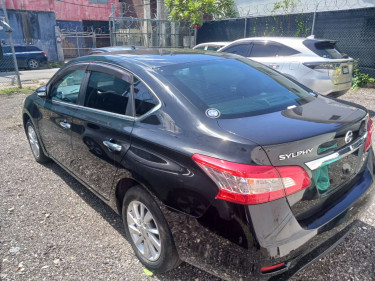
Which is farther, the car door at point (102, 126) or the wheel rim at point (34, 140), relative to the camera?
the wheel rim at point (34, 140)

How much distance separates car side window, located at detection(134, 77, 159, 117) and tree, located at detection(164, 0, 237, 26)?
1354cm

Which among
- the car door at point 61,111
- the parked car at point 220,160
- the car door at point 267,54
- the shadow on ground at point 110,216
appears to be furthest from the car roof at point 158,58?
the car door at point 267,54

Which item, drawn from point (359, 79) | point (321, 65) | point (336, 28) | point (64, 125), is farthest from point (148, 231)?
point (336, 28)

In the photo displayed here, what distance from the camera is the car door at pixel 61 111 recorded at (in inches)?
130

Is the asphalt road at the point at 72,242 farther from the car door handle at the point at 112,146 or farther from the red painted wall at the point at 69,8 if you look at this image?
the red painted wall at the point at 69,8

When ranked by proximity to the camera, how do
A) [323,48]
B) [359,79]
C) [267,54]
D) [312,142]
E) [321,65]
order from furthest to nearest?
[359,79]
[267,54]
[323,48]
[321,65]
[312,142]

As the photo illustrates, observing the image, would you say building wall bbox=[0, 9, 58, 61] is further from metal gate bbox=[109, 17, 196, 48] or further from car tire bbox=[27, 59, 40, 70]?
metal gate bbox=[109, 17, 196, 48]

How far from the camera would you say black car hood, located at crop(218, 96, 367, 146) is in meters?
1.86

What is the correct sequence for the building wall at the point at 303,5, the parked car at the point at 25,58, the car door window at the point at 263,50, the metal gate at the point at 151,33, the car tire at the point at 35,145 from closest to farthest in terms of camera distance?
1. the car tire at the point at 35,145
2. the car door window at the point at 263,50
3. the building wall at the point at 303,5
4. the metal gate at the point at 151,33
5. the parked car at the point at 25,58

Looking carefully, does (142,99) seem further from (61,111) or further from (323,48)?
(323,48)

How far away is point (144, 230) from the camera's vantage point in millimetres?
2410

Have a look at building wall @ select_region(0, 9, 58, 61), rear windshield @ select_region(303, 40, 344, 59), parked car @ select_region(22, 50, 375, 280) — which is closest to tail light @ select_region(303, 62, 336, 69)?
rear windshield @ select_region(303, 40, 344, 59)

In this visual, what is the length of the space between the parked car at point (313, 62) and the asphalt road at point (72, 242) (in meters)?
3.82

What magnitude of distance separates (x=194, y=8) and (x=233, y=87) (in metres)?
13.6
